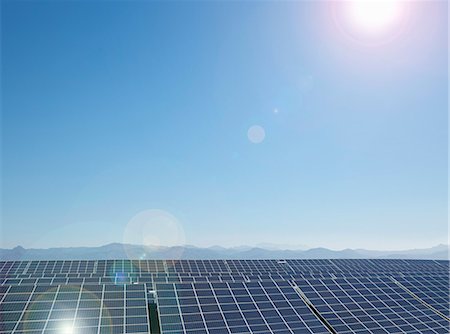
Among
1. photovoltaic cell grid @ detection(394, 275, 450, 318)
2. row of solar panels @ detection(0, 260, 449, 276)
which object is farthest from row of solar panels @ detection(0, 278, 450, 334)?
row of solar panels @ detection(0, 260, 449, 276)

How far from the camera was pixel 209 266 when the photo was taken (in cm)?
4516

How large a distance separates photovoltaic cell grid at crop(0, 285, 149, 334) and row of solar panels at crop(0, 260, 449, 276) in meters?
23.0

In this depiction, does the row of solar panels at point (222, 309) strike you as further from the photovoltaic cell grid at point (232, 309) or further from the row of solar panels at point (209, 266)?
the row of solar panels at point (209, 266)

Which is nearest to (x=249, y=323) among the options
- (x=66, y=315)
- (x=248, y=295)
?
Result: (x=248, y=295)

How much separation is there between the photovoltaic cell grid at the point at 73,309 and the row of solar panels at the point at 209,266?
23042 millimetres

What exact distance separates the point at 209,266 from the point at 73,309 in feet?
97.9

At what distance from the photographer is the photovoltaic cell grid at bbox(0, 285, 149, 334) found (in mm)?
15344

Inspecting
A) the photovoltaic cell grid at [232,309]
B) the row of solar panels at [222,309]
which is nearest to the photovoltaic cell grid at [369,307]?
the row of solar panels at [222,309]

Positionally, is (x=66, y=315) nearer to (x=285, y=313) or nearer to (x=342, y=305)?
(x=285, y=313)

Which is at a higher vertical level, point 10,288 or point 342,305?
point 10,288

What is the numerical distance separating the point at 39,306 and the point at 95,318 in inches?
118

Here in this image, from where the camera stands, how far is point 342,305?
21438mm

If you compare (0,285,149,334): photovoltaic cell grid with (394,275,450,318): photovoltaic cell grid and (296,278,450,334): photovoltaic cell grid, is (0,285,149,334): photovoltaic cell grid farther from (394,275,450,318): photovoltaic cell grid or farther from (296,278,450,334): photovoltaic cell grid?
(394,275,450,318): photovoltaic cell grid

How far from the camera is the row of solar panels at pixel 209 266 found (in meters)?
41.2
